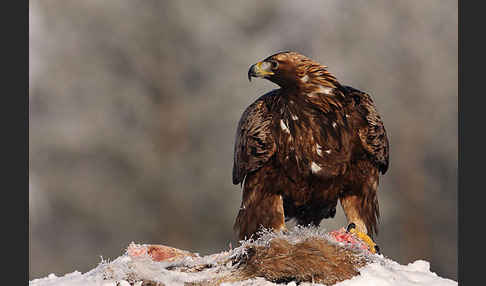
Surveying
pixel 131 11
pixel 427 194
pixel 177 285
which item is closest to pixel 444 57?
pixel 427 194

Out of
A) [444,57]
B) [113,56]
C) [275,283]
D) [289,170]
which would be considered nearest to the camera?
[275,283]

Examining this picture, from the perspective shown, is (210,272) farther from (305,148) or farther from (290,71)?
(290,71)

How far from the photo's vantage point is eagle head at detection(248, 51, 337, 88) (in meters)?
3.67

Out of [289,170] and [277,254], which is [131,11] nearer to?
[289,170]

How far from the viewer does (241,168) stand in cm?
379

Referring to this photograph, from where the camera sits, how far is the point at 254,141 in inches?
145

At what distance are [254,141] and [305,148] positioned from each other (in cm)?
33

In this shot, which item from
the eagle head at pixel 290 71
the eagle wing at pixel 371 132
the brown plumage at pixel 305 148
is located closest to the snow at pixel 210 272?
the brown plumage at pixel 305 148

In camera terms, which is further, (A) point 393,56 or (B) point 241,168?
(A) point 393,56

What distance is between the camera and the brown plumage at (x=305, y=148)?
3.64 meters

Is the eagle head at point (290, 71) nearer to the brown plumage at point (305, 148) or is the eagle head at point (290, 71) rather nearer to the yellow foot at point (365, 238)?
the brown plumage at point (305, 148)

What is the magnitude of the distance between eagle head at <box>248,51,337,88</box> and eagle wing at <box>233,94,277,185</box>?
24cm

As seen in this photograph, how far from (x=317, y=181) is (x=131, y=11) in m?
2.99

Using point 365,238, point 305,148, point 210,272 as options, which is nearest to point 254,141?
point 305,148
